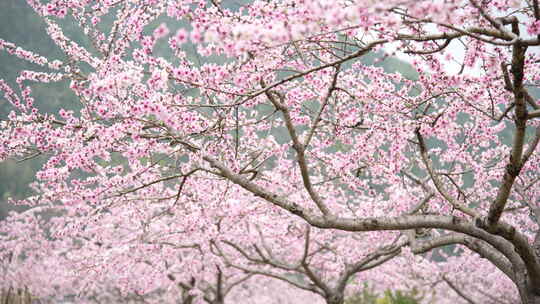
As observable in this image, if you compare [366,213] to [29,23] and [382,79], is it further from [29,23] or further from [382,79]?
[29,23]

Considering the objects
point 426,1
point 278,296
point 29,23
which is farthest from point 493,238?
point 29,23

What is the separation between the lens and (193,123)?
3832 mm

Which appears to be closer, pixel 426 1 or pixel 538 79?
pixel 426 1

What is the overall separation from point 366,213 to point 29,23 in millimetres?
36279

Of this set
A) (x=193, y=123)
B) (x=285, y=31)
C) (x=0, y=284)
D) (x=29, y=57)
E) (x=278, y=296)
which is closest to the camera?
(x=285, y=31)

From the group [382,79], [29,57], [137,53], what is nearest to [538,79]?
[382,79]

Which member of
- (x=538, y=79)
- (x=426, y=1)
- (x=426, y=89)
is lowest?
(x=426, y=1)

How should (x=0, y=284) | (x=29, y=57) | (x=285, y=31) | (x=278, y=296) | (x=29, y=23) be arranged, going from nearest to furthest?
(x=285, y=31), (x=29, y=57), (x=0, y=284), (x=278, y=296), (x=29, y=23)

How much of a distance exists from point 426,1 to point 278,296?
57.7 ft

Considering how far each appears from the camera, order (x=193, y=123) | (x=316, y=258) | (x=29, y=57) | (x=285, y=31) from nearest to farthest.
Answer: (x=285, y=31), (x=193, y=123), (x=29, y=57), (x=316, y=258)

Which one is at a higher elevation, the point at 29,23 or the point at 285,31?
the point at 29,23

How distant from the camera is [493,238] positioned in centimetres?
360

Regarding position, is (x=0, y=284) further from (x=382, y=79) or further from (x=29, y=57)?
(x=382, y=79)

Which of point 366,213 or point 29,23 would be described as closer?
point 366,213
